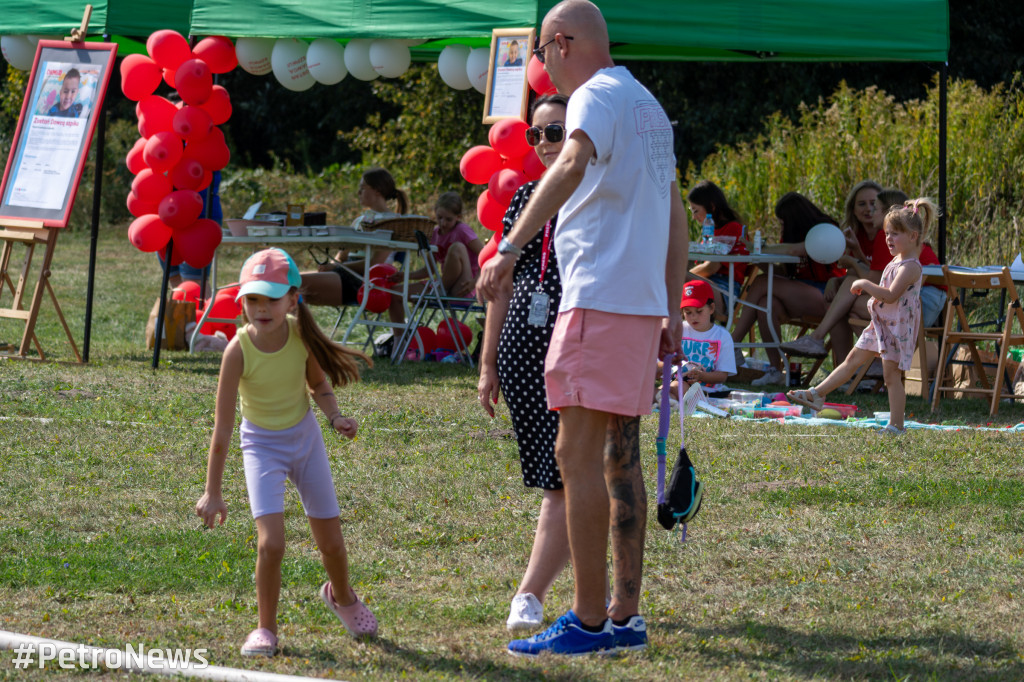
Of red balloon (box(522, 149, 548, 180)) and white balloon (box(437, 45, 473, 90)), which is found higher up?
white balloon (box(437, 45, 473, 90))

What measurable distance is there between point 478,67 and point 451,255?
1.77m

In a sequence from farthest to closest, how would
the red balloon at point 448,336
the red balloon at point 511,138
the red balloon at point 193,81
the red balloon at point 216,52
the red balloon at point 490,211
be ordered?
the red balloon at point 448,336
the red balloon at point 216,52
the red balloon at point 193,81
the red balloon at point 490,211
the red balloon at point 511,138

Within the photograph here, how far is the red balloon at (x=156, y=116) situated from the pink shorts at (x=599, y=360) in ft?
21.3

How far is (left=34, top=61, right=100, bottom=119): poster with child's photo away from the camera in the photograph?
8984 mm

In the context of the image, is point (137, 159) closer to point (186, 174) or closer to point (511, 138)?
point (186, 174)

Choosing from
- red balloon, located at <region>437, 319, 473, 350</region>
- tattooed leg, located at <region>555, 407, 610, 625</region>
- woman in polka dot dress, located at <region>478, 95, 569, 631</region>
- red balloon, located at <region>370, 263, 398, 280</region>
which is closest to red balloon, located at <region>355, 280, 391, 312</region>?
red balloon, located at <region>370, 263, 398, 280</region>

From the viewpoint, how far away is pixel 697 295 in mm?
7703

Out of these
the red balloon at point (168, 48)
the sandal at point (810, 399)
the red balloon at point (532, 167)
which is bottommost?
the sandal at point (810, 399)

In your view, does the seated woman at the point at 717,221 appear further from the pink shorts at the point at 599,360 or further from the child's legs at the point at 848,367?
the pink shorts at the point at 599,360

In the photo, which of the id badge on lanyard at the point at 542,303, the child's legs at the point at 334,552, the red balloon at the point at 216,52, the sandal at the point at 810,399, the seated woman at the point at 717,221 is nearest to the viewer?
the child's legs at the point at 334,552

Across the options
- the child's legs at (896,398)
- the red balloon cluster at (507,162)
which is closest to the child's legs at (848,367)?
the child's legs at (896,398)

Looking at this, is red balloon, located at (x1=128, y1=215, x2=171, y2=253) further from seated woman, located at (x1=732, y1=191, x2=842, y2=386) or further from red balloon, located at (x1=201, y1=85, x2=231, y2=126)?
seated woman, located at (x1=732, y1=191, x2=842, y2=386)

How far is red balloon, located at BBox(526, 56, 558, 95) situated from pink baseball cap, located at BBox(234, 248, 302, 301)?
4.71 metres

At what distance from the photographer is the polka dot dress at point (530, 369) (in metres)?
3.59
